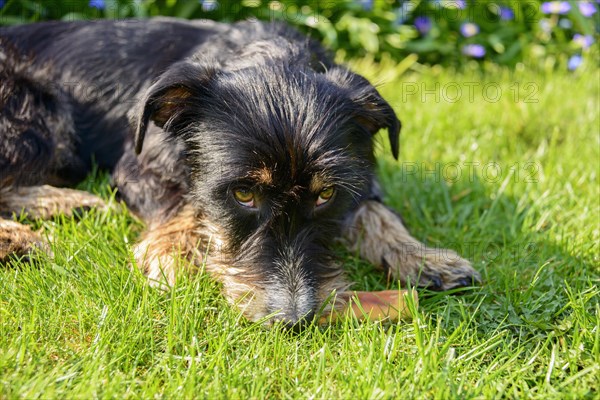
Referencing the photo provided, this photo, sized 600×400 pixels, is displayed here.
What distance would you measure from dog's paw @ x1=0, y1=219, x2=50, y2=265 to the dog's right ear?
0.77m

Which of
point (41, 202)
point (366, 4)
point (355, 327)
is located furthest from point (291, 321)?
point (366, 4)

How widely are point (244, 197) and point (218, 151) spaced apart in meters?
0.25

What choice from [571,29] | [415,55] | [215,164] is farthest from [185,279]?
[571,29]

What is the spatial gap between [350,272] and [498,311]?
0.78m

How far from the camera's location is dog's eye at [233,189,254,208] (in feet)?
9.55

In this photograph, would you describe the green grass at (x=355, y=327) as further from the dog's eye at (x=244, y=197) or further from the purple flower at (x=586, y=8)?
the purple flower at (x=586, y=8)

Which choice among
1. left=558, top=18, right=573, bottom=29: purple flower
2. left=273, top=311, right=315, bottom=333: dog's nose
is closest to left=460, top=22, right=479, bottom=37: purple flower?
left=558, top=18, right=573, bottom=29: purple flower

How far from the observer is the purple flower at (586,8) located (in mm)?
6238

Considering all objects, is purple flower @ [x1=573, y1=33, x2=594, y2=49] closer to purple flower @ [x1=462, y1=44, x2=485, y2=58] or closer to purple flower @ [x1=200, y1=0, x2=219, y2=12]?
purple flower @ [x1=462, y1=44, x2=485, y2=58]

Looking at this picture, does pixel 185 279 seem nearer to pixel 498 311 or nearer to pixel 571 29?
pixel 498 311

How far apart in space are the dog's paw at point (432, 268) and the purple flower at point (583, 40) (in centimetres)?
378

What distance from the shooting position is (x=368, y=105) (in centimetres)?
325

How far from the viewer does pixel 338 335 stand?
9.33 ft

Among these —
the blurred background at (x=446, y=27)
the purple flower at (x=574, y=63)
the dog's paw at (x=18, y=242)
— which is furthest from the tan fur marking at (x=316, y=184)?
the purple flower at (x=574, y=63)
